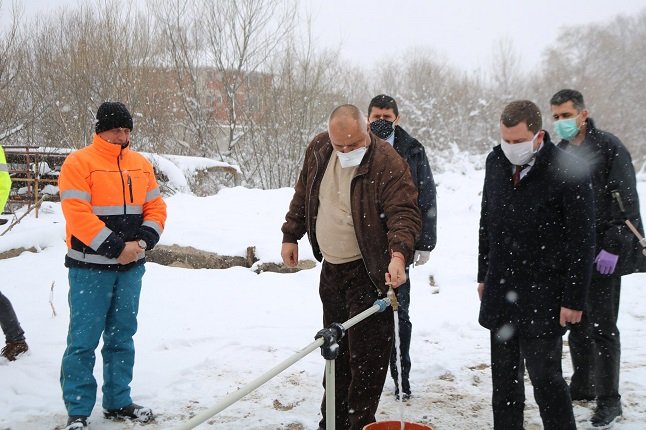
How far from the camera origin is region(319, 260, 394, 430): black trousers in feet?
10.4

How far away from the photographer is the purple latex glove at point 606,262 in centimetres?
350

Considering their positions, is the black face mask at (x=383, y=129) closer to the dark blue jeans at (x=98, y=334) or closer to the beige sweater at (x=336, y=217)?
the beige sweater at (x=336, y=217)

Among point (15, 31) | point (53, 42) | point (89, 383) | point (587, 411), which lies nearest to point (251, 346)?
point (89, 383)

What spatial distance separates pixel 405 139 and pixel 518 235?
1343 mm

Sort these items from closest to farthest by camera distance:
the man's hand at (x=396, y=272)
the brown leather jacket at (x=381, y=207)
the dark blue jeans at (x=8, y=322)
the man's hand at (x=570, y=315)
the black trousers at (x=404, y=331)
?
the man's hand at (x=570, y=315), the man's hand at (x=396, y=272), the brown leather jacket at (x=381, y=207), the black trousers at (x=404, y=331), the dark blue jeans at (x=8, y=322)

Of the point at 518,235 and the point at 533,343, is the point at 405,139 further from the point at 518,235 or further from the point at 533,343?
the point at 533,343

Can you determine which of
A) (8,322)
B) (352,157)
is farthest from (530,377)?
(8,322)

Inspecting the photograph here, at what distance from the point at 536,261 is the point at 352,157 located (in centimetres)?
113

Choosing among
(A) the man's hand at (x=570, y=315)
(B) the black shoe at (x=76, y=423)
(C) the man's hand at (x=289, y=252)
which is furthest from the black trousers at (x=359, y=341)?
(B) the black shoe at (x=76, y=423)

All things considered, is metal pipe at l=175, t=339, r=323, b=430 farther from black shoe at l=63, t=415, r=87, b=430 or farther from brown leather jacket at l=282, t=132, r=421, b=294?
black shoe at l=63, t=415, r=87, b=430

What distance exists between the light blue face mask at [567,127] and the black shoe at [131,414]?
130 inches

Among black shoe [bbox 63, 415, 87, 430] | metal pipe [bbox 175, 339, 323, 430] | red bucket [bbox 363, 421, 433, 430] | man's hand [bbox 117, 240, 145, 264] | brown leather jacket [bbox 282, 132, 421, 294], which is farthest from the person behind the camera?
man's hand [bbox 117, 240, 145, 264]

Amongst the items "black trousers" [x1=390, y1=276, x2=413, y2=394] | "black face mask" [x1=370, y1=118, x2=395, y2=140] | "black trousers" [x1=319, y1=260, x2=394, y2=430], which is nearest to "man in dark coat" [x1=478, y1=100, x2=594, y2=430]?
"black trousers" [x1=319, y1=260, x2=394, y2=430]

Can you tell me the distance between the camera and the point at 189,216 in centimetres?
926
